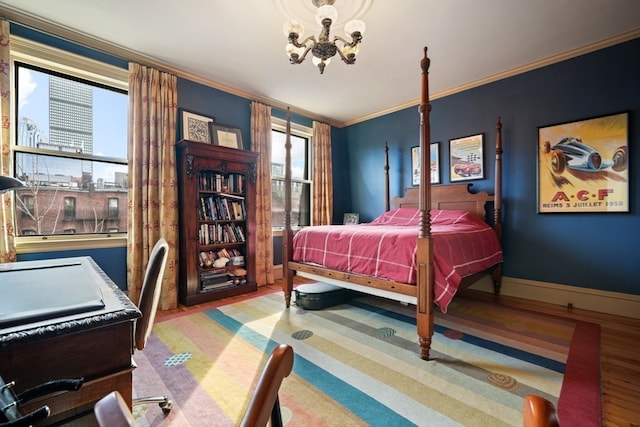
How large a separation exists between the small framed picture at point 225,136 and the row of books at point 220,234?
3.37 ft

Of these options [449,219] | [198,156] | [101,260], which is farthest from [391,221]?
[101,260]

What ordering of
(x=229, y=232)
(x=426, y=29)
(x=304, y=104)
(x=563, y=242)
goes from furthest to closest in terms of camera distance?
(x=304, y=104) < (x=229, y=232) < (x=563, y=242) < (x=426, y=29)

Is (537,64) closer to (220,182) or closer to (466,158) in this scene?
(466,158)

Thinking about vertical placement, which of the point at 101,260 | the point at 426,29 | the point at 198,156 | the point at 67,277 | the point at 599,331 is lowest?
the point at 599,331

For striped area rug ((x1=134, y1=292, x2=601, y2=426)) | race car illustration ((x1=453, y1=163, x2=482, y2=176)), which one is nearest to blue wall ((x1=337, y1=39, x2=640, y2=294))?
race car illustration ((x1=453, y1=163, x2=482, y2=176))

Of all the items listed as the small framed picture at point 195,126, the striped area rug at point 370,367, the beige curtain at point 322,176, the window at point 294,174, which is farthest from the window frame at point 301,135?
the striped area rug at point 370,367

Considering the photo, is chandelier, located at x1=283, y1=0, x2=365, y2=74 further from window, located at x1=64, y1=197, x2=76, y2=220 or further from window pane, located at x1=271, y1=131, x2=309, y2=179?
window, located at x1=64, y1=197, x2=76, y2=220

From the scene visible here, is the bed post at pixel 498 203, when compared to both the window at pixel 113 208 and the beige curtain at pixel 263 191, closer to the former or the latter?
the beige curtain at pixel 263 191

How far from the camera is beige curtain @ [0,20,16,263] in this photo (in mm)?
2176

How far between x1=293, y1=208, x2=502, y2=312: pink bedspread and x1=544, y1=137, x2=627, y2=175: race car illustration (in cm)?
98

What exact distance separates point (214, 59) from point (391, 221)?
113 inches

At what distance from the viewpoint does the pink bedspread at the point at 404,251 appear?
2020mm

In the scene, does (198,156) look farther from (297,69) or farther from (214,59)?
(297,69)

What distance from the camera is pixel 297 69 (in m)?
3.20
